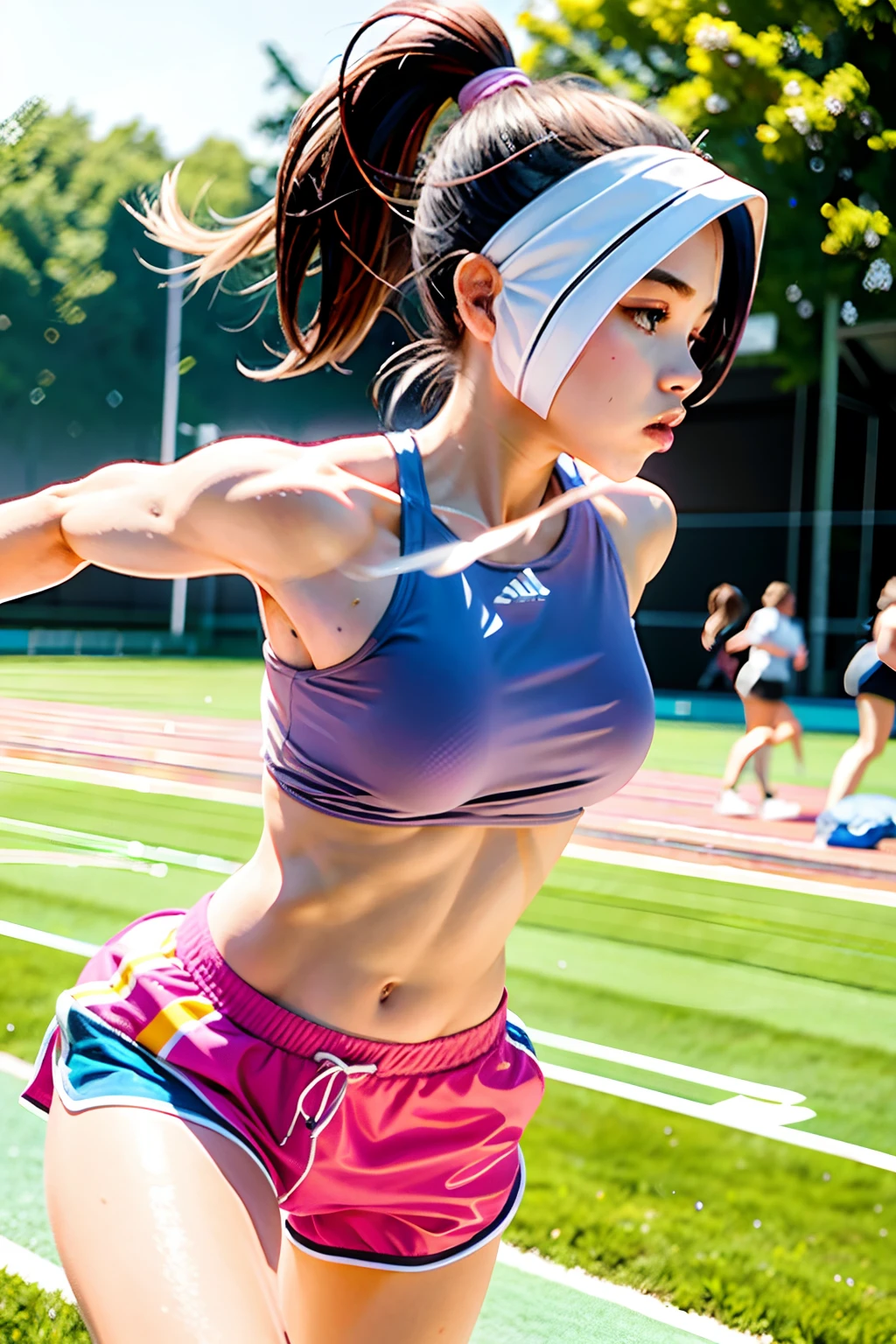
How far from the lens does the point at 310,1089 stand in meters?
1.76

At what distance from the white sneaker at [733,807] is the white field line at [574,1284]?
7222mm

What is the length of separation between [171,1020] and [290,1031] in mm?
140

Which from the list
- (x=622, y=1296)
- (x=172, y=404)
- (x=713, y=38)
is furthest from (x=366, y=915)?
(x=172, y=404)

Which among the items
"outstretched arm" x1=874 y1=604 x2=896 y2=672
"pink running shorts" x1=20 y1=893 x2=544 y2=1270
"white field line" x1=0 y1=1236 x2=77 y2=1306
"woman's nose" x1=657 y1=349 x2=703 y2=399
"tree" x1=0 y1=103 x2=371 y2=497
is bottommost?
"tree" x1=0 y1=103 x2=371 y2=497

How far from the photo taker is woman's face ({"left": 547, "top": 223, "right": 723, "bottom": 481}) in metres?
1.71

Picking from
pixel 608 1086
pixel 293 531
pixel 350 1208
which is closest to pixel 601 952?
pixel 608 1086

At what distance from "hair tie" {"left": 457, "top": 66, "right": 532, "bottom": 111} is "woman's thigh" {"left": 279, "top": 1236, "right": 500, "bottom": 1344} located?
1.46 meters

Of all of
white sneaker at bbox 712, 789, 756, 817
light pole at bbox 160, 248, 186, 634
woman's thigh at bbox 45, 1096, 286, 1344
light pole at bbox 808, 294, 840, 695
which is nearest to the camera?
woman's thigh at bbox 45, 1096, 286, 1344

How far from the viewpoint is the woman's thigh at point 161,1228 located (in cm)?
151

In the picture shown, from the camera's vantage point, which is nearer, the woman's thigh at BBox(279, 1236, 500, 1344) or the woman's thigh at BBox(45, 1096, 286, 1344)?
the woman's thigh at BBox(45, 1096, 286, 1344)

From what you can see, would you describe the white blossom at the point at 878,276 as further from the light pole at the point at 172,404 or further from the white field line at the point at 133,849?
the light pole at the point at 172,404

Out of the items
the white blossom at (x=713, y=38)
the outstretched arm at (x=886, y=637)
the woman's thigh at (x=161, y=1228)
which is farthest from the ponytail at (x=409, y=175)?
the white blossom at (x=713, y=38)

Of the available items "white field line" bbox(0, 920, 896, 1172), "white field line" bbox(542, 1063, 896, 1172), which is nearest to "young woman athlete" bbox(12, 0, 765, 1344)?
"white field line" bbox(0, 920, 896, 1172)

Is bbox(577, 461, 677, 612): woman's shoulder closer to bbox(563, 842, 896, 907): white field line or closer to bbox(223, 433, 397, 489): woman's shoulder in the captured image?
bbox(223, 433, 397, 489): woman's shoulder
